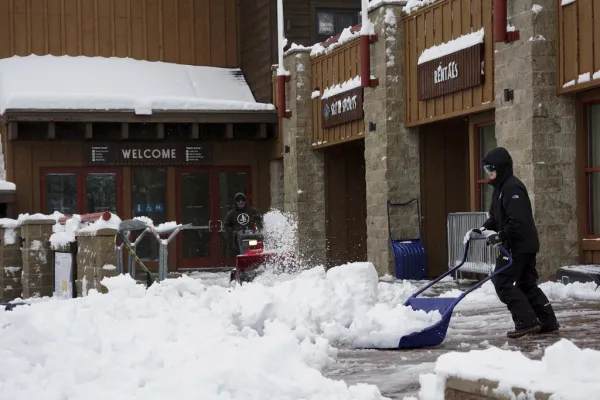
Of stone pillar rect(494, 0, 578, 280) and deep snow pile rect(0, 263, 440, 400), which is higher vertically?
stone pillar rect(494, 0, 578, 280)

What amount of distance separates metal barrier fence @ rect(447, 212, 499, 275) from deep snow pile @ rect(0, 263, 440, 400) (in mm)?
4736

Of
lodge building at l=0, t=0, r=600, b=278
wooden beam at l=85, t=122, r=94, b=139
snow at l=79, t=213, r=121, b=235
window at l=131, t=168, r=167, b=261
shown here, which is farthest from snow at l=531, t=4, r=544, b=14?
window at l=131, t=168, r=167, b=261

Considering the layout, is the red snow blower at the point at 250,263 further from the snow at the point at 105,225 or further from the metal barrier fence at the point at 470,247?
the metal barrier fence at the point at 470,247

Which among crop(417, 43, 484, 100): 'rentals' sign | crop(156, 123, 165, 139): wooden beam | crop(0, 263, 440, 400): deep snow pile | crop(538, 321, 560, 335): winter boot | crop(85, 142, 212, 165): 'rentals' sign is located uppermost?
crop(417, 43, 484, 100): 'rentals' sign

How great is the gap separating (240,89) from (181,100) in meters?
2.41

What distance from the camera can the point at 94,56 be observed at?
2856 cm

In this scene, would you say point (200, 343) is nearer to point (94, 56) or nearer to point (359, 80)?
point (359, 80)

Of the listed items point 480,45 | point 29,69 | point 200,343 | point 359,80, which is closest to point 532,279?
point 200,343

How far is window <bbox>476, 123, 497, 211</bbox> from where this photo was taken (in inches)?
690

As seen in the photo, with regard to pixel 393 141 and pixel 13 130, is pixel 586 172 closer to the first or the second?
pixel 393 141

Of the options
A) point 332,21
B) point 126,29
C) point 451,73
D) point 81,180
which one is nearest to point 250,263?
point 451,73

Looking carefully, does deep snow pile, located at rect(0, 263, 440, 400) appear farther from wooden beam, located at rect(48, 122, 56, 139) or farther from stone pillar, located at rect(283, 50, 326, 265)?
wooden beam, located at rect(48, 122, 56, 139)

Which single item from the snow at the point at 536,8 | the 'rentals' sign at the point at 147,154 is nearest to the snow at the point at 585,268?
the snow at the point at 536,8

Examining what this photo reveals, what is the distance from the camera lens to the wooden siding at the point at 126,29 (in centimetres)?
2800
